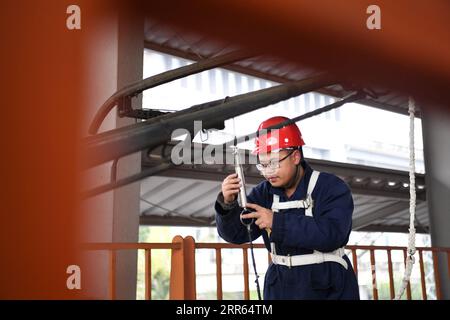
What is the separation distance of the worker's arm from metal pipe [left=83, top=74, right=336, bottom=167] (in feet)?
1.77

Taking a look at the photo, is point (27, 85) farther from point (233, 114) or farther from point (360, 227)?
point (360, 227)

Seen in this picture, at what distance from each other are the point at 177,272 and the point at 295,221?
116 centimetres

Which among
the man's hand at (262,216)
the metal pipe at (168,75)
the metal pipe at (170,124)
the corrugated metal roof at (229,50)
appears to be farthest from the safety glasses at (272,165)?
the corrugated metal roof at (229,50)

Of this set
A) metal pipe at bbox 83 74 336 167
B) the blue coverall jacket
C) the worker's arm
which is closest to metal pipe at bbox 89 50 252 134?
metal pipe at bbox 83 74 336 167

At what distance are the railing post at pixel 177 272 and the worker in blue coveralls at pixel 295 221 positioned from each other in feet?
2.47

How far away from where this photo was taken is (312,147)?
8.61 metres

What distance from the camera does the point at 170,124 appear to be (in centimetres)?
188

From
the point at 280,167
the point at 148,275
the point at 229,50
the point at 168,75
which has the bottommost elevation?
the point at 148,275

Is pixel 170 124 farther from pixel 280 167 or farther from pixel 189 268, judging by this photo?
pixel 189 268

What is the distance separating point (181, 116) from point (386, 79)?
884 mm

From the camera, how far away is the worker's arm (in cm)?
165

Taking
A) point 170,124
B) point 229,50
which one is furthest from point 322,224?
point 229,50

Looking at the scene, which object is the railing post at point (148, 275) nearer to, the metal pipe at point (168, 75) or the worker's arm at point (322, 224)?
the metal pipe at point (168, 75)
